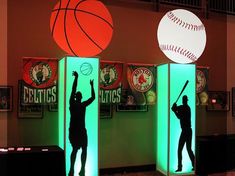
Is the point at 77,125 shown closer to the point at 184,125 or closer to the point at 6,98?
the point at 6,98

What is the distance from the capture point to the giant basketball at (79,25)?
11.5 feet

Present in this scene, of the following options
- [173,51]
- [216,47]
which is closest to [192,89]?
[173,51]

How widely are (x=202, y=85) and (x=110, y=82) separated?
1600 mm

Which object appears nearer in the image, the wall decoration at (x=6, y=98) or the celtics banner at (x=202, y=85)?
the wall decoration at (x=6, y=98)

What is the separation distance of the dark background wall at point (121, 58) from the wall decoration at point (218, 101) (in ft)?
0.33

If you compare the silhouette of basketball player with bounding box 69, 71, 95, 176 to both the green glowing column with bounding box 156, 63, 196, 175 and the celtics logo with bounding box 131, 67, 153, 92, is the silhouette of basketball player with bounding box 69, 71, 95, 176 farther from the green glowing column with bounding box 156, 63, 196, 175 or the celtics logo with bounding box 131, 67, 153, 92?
the green glowing column with bounding box 156, 63, 196, 175

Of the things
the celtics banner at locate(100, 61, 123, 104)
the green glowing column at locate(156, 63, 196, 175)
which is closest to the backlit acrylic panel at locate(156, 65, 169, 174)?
the green glowing column at locate(156, 63, 196, 175)

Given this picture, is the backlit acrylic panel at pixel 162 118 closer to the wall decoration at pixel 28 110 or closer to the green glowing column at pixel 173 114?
the green glowing column at pixel 173 114

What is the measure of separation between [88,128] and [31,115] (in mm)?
929

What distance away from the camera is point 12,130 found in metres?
4.19

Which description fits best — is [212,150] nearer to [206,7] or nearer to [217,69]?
[217,69]

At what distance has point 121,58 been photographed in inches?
189

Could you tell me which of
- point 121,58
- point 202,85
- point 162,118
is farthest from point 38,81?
point 202,85

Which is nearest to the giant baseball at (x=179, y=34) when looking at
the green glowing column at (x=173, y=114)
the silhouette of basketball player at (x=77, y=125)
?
the green glowing column at (x=173, y=114)
